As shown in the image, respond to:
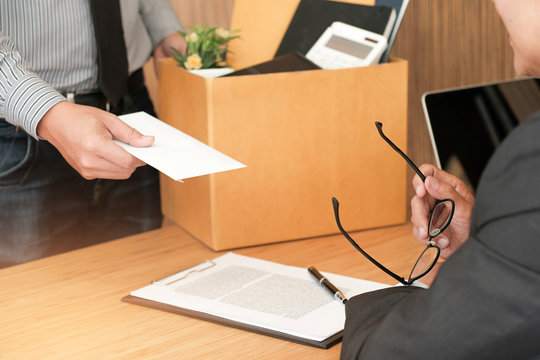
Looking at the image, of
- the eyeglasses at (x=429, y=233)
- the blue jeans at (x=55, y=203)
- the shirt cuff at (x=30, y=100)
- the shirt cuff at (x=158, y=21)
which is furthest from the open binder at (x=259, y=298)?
the shirt cuff at (x=158, y=21)

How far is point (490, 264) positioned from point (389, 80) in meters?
0.73

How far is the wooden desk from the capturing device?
885 mm

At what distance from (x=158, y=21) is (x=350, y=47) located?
2.16ft

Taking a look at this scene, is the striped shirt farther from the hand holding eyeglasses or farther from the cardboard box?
the hand holding eyeglasses

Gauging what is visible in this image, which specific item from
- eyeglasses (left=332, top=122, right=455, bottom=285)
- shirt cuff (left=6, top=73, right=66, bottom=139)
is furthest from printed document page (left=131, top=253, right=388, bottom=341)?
shirt cuff (left=6, top=73, right=66, bottom=139)

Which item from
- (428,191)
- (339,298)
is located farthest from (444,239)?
(339,298)

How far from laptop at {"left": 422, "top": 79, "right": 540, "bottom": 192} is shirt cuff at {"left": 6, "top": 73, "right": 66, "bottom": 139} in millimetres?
720

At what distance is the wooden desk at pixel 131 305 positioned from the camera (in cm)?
89

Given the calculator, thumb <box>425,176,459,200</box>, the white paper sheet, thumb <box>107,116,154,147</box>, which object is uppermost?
the calculator

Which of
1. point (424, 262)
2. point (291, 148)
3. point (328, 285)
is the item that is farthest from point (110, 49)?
point (424, 262)

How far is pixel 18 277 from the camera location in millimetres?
1126

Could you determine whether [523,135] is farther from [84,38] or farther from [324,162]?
[84,38]

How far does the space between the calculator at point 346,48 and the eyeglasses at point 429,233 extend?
13.8 inches

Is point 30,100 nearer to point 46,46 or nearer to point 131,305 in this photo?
point 46,46
